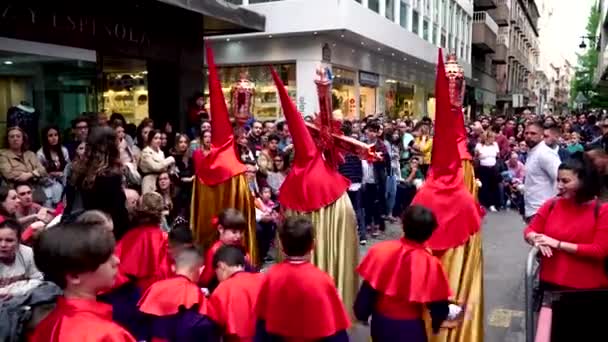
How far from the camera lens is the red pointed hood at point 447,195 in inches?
164

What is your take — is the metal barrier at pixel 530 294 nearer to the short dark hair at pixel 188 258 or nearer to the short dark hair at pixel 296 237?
the short dark hair at pixel 296 237

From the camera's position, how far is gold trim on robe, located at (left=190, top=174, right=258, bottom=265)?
566 centimetres

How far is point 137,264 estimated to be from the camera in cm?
437

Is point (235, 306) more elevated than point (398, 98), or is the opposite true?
point (398, 98)

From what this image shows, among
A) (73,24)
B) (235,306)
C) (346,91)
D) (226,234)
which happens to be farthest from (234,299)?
(346,91)

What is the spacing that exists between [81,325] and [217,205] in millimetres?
3711

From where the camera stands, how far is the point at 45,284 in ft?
9.09

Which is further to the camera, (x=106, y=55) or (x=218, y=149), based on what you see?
(x=106, y=55)

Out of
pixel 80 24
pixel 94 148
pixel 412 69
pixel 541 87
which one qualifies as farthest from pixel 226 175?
pixel 541 87

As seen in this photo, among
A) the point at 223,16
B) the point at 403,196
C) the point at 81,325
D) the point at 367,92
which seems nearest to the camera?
the point at 81,325

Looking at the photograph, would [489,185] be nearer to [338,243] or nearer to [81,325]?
[338,243]

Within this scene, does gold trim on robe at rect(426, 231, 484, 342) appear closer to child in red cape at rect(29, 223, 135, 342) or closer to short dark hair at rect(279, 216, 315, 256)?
short dark hair at rect(279, 216, 315, 256)

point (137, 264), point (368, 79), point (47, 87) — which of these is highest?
point (368, 79)

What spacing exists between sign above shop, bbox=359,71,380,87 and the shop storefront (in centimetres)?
848
